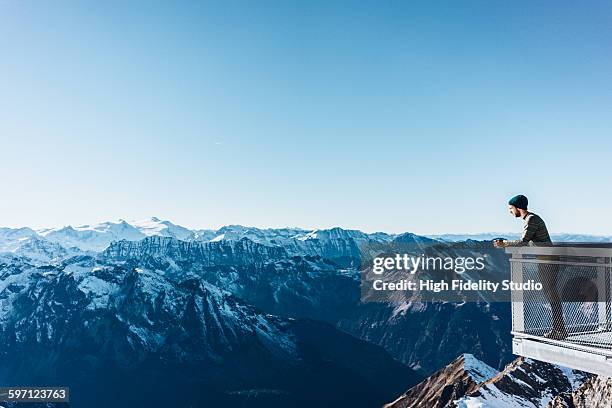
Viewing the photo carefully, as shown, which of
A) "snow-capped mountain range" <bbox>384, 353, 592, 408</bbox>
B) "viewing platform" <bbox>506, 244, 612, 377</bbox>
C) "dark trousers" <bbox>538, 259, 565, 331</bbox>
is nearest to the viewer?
"viewing platform" <bbox>506, 244, 612, 377</bbox>

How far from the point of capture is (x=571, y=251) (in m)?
14.2

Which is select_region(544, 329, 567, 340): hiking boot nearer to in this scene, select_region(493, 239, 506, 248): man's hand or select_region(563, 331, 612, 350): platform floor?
select_region(563, 331, 612, 350): platform floor

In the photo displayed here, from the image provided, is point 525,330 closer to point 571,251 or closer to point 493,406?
point 571,251

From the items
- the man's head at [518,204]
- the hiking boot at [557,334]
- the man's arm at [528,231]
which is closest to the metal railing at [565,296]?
the hiking boot at [557,334]

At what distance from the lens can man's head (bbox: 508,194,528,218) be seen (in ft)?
50.1

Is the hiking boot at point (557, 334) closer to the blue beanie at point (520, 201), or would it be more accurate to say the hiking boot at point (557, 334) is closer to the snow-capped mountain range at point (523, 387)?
the blue beanie at point (520, 201)

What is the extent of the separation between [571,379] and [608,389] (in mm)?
110017

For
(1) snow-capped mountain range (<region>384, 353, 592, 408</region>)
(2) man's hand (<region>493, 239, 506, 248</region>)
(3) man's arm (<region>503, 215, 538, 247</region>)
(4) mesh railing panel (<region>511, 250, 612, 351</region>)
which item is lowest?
(1) snow-capped mountain range (<region>384, 353, 592, 408</region>)

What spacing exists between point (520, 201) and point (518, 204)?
0.11 m

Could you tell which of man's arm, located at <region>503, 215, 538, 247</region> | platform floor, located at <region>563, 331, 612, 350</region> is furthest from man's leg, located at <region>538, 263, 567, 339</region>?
man's arm, located at <region>503, 215, 538, 247</region>

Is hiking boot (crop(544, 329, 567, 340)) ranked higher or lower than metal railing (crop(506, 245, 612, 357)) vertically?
lower

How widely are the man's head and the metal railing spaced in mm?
1007

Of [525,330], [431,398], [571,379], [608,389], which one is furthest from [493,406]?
[525,330]

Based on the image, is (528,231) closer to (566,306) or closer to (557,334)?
(566,306)
